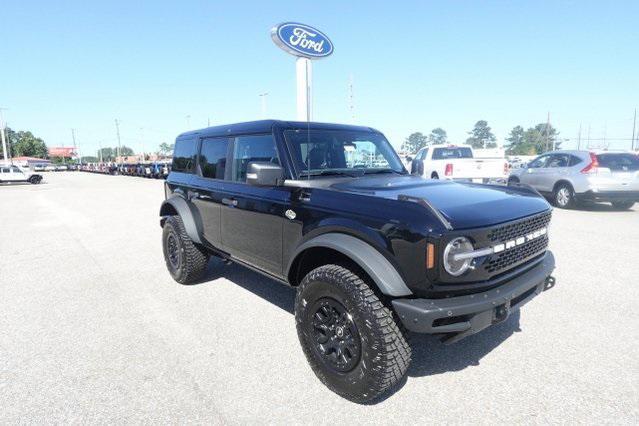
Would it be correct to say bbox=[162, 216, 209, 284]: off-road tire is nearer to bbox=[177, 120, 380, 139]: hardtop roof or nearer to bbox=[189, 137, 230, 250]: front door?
bbox=[189, 137, 230, 250]: front door

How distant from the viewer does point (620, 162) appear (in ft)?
32.1

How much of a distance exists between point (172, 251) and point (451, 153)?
39.6ft

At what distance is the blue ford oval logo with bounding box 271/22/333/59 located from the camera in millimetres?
12477

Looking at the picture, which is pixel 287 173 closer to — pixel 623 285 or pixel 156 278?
pixel 156 278

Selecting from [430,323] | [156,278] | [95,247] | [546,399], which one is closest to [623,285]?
[546,399]

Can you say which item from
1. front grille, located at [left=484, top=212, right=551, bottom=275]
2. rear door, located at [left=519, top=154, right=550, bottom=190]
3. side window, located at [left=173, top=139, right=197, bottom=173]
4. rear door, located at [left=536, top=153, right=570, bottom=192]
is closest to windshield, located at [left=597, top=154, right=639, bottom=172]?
rear door, located at [left=536, top=153, right=570, bottom=192]

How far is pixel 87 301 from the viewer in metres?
4.38

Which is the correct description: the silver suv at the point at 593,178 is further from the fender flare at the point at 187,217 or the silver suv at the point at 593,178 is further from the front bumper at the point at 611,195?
the fender flare at the point at 187,217

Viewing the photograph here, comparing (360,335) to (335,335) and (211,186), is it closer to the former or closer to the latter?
(335,335)

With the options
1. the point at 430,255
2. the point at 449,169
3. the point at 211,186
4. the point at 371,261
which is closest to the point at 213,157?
the point at 211,186

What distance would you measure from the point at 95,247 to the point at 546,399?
24.0 ft

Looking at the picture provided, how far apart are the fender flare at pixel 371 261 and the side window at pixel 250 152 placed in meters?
1.06

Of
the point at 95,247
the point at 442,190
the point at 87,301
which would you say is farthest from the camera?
the point at 95,247

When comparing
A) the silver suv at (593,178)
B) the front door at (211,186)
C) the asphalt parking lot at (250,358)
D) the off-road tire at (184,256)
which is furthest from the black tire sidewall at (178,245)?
the silver suv at (593,178)
